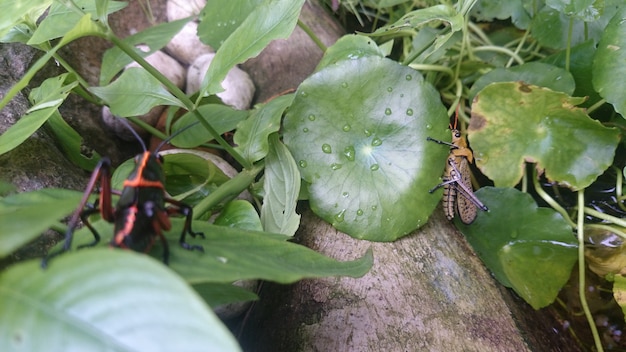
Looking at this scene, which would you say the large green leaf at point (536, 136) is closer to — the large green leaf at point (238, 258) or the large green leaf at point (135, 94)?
the large green leaf at point (238, 258)

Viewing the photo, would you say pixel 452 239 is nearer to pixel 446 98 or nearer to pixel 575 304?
pixel 575 304

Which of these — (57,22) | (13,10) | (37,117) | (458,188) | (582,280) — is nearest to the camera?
(13,10)

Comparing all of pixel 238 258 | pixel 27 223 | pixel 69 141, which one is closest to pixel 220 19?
pixel 69 141

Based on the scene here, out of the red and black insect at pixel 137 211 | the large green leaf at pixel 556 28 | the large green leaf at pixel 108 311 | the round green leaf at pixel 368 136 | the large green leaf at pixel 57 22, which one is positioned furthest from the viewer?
the large green leaf at pixel 556 28

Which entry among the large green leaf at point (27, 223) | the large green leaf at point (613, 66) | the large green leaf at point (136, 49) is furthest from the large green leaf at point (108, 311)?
the large green leaf at point (613, 66)

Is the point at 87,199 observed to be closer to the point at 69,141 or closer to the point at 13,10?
the point at 13,10

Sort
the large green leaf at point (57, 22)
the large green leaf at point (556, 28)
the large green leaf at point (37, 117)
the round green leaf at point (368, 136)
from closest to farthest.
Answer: the large green leaf at point (37, 117)
the large green leaf at point (57, 22)
the round green leaf at point (368, 136)
the large green leaf at point (556, 28)

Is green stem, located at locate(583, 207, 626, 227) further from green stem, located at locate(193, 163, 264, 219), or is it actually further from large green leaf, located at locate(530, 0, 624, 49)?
green stem, located at locate(193, 163, 264, 219)

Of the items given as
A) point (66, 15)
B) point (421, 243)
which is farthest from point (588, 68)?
point (66, 15)
